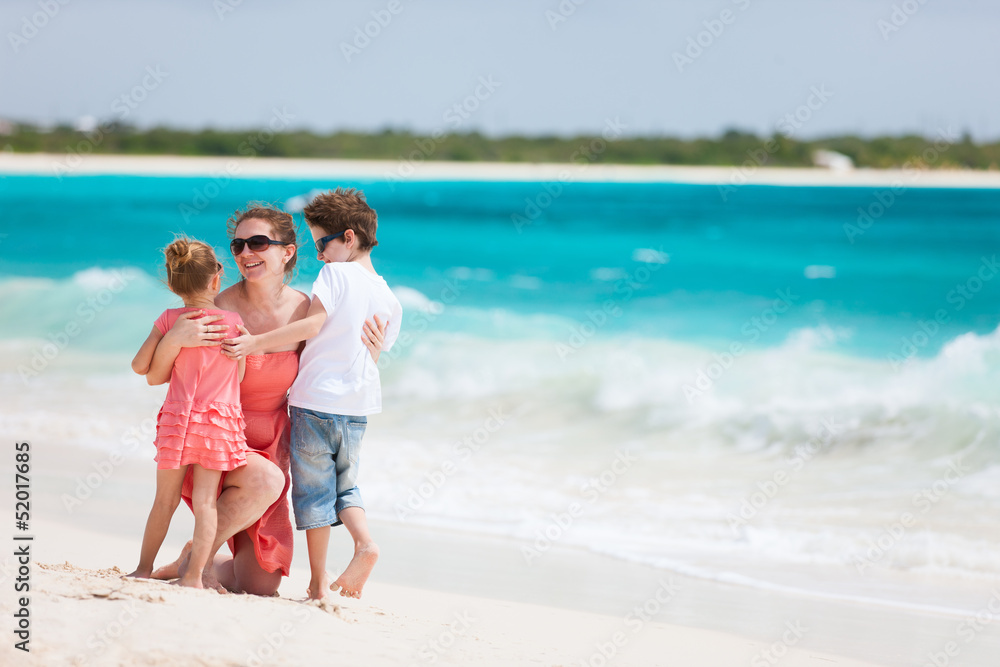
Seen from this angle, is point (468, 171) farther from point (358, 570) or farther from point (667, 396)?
point (358, 570)

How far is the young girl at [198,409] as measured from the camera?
10.3 feet

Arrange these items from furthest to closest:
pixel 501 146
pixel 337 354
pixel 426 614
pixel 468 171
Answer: pixel 501 146, pixel 468 171, pixel 426 614, pixel 337 354

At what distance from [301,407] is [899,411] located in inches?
277

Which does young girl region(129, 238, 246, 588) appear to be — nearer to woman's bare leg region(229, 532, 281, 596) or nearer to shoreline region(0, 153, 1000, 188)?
woman's bare leg region(229, 532, 281, 596)

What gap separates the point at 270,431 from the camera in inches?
133

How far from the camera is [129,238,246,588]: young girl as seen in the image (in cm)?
313

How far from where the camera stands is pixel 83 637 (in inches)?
111

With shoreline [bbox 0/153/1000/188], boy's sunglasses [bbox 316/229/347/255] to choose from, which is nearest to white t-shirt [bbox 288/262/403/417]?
boy's sunglasses [bbox 316/229/347/255]

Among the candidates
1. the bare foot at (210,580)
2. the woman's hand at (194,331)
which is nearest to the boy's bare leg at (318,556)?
the bare foot at (210,580)

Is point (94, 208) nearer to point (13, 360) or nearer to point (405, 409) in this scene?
point (13, 360)

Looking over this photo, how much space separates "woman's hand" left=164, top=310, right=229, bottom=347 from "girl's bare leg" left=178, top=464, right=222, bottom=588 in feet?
1.42

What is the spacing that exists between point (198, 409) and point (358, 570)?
2.78ft

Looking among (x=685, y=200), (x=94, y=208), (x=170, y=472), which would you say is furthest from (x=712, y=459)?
(x=685, y=200)

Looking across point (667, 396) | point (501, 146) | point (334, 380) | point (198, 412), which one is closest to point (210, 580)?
point (198, 412)
